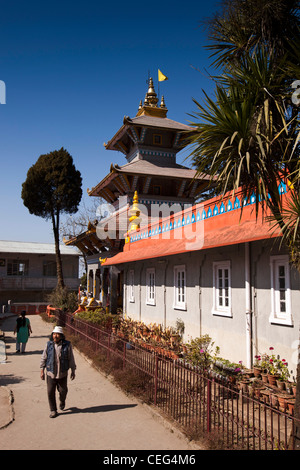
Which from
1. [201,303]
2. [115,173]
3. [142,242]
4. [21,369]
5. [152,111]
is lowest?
[21,369]

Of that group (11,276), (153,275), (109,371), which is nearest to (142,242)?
(153,275)

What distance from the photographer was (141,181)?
23.6 metres

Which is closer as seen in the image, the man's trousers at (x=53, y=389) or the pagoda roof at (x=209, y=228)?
the man's trousers at (x=53, y=389)

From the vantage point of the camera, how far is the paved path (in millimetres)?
6234

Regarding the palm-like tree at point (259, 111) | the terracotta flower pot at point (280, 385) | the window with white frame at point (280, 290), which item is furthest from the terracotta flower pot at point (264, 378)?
the palm-like tree at point (259, 111)

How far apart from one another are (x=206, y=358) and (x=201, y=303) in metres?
1.96

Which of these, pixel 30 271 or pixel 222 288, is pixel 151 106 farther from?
pixel 30 271

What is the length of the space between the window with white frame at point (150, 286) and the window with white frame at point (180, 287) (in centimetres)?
236

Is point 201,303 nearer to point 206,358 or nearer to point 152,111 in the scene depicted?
point 206,358

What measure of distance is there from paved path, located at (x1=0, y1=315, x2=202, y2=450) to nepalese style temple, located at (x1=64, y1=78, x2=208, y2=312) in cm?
1233

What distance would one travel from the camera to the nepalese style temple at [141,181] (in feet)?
74.4

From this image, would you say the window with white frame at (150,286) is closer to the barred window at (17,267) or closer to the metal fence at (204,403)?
the metal fence at (204,403)

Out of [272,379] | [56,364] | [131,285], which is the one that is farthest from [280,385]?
[131,285]
